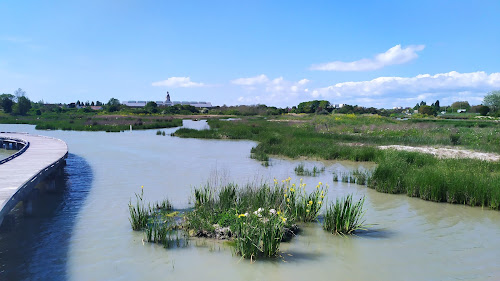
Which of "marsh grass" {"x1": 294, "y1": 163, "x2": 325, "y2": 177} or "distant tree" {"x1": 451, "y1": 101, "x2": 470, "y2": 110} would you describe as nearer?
"marsh grass" {"x1": 294, "y1": 163, "x2": 325, "y2": 177}

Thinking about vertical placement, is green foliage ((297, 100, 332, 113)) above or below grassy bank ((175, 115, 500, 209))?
above

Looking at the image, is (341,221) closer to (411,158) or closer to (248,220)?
(248,220)

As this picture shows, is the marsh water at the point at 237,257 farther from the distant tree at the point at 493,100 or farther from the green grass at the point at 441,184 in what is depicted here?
the distant tree at the point at 493,100

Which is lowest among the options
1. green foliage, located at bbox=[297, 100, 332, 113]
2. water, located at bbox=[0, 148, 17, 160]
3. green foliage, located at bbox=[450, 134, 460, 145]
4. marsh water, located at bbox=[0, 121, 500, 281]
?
water, located at bbox=[0, 148, 17, 160]

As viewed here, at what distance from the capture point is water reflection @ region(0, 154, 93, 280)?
628cm

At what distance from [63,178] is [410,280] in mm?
12948

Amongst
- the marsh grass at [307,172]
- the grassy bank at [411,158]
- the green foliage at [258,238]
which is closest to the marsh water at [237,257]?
the green foliage at [258,238]

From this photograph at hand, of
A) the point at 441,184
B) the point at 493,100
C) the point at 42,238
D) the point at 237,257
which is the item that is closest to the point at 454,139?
the point at 441,184

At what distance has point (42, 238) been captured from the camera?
25.6ft

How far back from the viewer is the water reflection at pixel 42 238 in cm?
628

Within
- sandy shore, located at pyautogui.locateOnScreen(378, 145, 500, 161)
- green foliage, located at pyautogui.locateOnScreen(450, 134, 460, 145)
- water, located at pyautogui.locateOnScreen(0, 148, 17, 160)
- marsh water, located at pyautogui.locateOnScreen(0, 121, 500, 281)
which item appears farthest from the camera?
green foliage, located at pyautogui.locateOnScreen(450, 134, 460, 145)

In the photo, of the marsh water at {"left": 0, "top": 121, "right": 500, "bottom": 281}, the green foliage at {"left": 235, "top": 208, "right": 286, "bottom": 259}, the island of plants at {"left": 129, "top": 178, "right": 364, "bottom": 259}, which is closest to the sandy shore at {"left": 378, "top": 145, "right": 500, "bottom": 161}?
the marsh water at {"left": 0, "top": 121, "right": 500, "bottom": 281}

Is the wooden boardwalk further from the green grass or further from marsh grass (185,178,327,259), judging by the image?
the green grass

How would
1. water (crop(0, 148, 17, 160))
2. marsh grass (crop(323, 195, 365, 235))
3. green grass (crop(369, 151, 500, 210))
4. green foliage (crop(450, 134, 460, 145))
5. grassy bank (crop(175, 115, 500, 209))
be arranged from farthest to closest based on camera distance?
green foliage (crop(450, 134, 460, 145)) < water (crop(0, 148, 17, 160)) < grassy bank (crop(175, 115, 500, 209)) < green grass (crop(369, 151, 500, 210)) < marsh grass (crop(323, 195, 365, 235))
